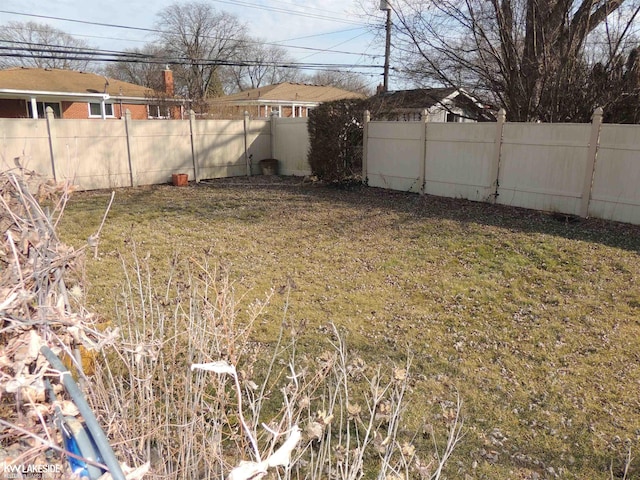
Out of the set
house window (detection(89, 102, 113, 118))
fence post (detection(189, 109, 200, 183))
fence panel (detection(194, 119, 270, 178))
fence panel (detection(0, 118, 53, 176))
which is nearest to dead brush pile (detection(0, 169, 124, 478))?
fence panel (detection(0, 118, 53, 176))

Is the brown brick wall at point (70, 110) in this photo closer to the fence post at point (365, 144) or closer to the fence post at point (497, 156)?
the fence post at point (365, 144)

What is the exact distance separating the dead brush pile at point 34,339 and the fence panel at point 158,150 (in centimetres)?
1029

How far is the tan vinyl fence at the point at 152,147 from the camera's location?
9430mm

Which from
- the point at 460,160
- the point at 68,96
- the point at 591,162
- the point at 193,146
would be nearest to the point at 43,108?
the point at 68,96

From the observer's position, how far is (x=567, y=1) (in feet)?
29.0

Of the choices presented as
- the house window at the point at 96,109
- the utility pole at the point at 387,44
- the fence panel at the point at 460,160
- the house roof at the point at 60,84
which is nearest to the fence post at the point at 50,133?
the fence panel at the point at 460,160

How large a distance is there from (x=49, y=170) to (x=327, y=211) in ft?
19.5

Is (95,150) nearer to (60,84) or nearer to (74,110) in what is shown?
(60,84)

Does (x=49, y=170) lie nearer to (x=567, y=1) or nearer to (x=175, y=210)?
(x=175, y=210)

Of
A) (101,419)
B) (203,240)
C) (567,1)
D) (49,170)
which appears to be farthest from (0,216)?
(567,1)

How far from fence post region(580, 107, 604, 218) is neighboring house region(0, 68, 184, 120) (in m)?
16.2

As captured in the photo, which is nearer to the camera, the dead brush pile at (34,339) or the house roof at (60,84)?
the dead brush pile at (34,339)

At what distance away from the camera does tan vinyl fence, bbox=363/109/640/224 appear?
266 inches

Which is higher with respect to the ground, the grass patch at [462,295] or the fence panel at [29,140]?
the fence panel at [29,140]
